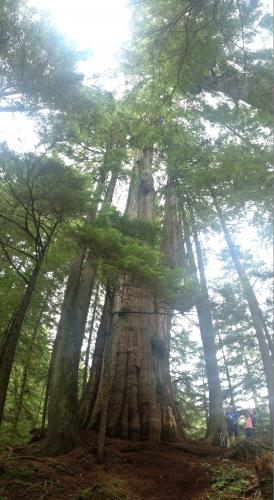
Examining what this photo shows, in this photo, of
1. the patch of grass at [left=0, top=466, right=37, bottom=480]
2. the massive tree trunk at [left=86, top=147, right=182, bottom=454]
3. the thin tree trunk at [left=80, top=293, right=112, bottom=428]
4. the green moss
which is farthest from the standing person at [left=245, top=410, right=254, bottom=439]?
Result: the patch of grass at [left=0, top=466, right=37, bottom=480]

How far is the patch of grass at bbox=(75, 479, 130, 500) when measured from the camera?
430 cm

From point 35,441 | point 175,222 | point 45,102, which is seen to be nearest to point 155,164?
point 175,222

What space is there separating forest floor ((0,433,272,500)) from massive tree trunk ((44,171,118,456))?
314 millimetres

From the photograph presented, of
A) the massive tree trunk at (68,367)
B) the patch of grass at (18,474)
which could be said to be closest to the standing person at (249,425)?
the massive tree trunk at (68,367)

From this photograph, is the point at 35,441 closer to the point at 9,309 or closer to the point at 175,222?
the point at 9,309

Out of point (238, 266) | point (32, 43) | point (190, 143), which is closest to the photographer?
point (32, 43)

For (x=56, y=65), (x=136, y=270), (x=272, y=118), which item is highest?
(x=56, y=65)

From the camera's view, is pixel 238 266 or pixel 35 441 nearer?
pixel 35 441

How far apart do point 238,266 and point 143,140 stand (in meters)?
5.34

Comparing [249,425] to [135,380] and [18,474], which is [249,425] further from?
[18,474]

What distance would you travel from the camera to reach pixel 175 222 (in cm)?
1330

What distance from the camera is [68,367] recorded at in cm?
675

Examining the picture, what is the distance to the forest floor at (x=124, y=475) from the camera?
4477 mm

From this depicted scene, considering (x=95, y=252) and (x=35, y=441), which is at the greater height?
(x=95, y=252)
